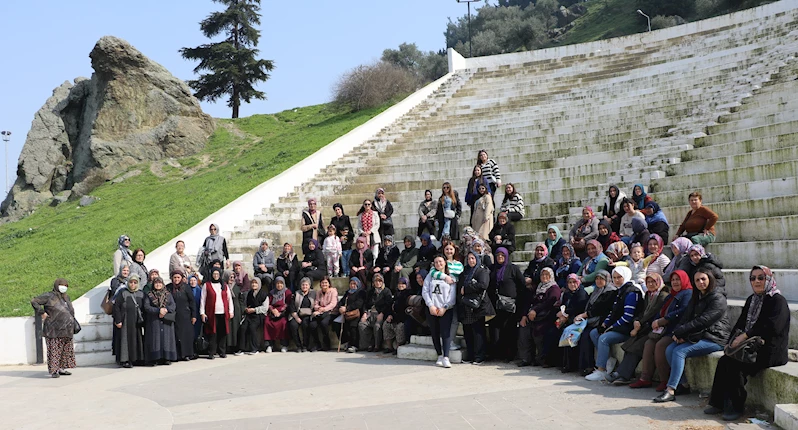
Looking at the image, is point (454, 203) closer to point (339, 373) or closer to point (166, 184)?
point (339, 373)

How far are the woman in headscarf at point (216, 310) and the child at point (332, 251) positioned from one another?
1720mm

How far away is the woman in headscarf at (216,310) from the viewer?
438 inches

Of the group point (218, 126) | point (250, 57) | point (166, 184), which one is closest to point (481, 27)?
point (250, 57)

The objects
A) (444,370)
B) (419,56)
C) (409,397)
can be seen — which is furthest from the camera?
(419,56)

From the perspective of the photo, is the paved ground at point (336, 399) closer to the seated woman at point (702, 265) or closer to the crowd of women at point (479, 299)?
the crowd of women at point (479, 299)

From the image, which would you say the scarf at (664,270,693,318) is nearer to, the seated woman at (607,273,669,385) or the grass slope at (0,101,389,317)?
the seated woman at (607,273,669,385)

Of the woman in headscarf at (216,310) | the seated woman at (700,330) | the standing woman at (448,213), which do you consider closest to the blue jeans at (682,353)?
the seated woman at (700,330)

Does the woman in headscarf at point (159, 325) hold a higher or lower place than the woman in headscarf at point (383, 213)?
lower

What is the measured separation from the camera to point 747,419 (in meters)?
5.86

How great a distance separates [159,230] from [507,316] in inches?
370

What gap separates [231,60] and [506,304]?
99.8ft

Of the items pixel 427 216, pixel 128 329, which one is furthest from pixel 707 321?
pixel 128 329

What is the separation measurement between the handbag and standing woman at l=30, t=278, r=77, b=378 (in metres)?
5.79

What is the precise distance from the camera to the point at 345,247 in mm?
12492
